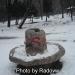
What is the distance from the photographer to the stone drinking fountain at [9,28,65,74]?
795 centimetres

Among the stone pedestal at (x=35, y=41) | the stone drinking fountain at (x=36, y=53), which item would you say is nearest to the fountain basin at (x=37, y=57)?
the stone drinking fountain at (x=36, y=53)

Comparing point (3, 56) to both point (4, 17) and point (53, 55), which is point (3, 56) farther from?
point (4, 17)

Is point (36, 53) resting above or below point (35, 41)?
below

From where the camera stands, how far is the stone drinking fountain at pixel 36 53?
26.1ft

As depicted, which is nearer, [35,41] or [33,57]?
[33,57]

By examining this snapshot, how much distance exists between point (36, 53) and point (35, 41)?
42 centimetres

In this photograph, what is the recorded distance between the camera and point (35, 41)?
853 centimetres

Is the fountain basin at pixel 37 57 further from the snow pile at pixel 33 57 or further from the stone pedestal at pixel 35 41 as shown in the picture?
the stone pedestal at pixel 35 41

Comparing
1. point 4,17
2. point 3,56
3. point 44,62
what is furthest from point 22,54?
point 4,17

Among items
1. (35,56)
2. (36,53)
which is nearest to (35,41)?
(36,53)

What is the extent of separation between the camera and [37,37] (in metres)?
8.45

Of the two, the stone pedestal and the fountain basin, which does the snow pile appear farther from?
the stone pedestal

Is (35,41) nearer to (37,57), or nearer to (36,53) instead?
(36,53)

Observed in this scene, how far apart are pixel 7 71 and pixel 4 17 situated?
33.6 m
